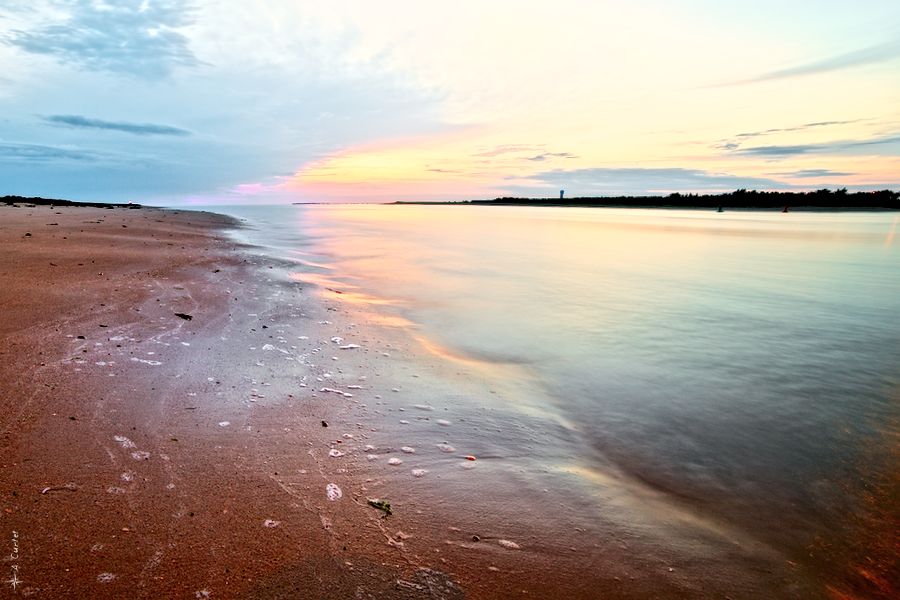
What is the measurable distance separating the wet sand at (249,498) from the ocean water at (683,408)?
20 cm

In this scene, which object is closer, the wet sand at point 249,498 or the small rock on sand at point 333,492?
the wet sand at point 249,498

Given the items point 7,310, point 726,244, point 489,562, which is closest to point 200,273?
point 7,310

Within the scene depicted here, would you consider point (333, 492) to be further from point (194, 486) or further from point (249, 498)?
point (194, 486)

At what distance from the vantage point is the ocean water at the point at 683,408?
310 cm

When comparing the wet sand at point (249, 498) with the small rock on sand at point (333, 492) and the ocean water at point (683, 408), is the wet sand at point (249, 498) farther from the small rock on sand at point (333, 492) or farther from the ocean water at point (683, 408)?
the ocean water at point (683, 408)

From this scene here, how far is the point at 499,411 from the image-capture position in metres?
4.82

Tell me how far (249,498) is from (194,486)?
15.0 inches

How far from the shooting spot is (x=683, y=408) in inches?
204

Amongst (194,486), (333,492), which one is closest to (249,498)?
(194,486)

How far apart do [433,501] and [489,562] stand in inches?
25.7

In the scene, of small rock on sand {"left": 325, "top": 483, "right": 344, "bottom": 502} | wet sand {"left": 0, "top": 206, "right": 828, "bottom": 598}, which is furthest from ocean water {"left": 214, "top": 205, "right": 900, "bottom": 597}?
small rock on sand {"left": 325, "top": 483, "right": 344, "bottom": 502}

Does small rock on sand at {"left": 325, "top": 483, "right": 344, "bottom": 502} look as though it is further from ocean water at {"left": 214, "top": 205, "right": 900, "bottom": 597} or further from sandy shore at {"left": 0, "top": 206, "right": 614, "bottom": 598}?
ocean water at {"left": 214, "top": 205, "right": 900, "bottom": 597}

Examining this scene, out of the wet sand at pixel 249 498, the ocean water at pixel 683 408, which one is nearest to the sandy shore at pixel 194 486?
the wet sand at pixel 249 498

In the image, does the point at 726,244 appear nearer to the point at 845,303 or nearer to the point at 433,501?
the point at 845,303
